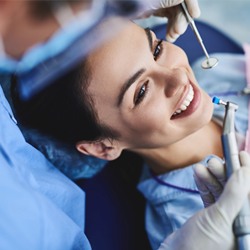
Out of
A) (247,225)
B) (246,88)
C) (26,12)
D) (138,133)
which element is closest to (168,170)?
(138,133)

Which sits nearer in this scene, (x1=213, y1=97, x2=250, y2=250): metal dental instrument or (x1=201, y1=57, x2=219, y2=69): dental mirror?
(x1=213, y1=97, x2=250, y2=250): metal dental instrument

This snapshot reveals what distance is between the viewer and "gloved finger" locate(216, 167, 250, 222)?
66 centimetres

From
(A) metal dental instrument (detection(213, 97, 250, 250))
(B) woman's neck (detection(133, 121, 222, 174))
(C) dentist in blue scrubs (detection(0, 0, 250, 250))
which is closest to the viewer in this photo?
(C) dentist in blue scrubs (detection(0, 0, 250, 250))

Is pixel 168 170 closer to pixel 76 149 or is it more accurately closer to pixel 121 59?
pixel 76 149

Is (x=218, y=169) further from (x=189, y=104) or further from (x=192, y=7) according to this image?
(x=192, y=7)

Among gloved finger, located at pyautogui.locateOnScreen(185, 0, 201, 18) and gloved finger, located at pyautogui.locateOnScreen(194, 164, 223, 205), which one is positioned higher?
gloved finger, located at pyautogui.locateOnScreen(185, 0, 201, 18)

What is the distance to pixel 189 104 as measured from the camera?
0.88 meters

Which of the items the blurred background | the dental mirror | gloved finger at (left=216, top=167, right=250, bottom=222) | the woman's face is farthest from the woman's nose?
the blurred background

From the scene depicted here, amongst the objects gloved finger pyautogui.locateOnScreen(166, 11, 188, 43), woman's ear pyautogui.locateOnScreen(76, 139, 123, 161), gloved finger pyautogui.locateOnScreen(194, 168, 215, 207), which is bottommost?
gloved finger pyautogui.locateOnScreen(194, 168, 215, 207)

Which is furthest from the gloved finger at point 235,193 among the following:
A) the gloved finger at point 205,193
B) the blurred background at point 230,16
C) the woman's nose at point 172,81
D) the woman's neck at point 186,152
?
the blurred background at point 230,16

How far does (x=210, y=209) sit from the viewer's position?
700 mm

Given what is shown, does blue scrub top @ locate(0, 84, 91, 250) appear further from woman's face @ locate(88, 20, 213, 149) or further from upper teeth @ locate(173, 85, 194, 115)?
upper teeth @ locate(173, 85, 194, 115)

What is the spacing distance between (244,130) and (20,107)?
1.91 feet

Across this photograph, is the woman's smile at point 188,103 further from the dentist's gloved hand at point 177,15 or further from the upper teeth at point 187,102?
the dentist's gloved hand at point 177,15
